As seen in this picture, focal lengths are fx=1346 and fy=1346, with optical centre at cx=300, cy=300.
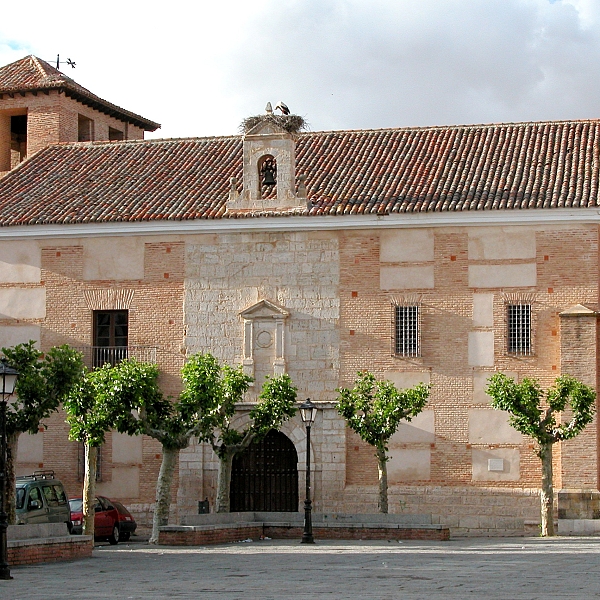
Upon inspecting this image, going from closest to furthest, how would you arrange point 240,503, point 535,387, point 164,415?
point 164,415
point 535,387
point 240,503

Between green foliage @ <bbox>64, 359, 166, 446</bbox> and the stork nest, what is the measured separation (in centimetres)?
803

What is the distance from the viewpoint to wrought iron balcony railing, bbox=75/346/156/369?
30.5 meters

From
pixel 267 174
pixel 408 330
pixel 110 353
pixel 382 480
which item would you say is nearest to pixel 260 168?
pixel 267 174

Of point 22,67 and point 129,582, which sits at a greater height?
point 22,67

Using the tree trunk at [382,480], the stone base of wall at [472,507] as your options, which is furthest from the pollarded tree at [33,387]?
the stone base of wall at [472,507]

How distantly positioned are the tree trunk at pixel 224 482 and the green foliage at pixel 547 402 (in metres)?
5.49

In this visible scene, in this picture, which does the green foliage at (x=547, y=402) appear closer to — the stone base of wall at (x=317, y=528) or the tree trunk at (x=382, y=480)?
the tree trunk at (x=382, y=480)

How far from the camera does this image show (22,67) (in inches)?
1473

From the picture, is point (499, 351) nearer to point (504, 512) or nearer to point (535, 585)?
point (504, 512)

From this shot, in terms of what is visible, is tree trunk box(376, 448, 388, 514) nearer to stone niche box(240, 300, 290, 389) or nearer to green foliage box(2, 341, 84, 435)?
stone niche box(240, 300, 290, 389)

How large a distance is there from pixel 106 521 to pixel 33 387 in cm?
617

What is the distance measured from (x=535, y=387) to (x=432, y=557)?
8750 millimetres

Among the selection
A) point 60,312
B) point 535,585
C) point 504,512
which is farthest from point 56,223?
point 535,585

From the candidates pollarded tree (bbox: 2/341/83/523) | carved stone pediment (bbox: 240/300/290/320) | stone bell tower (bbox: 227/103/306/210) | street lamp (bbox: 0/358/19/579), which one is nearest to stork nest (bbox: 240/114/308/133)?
stone bell tower (bbox: 227/103/306/210)
